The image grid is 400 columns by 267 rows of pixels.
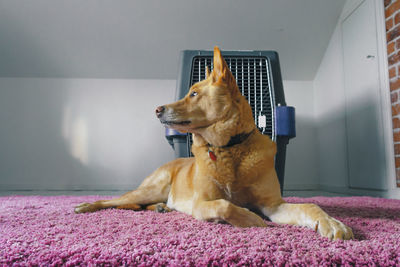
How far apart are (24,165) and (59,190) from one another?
44cm

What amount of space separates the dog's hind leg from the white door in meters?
1.55

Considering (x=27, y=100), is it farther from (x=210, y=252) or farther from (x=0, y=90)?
(x=210, y=252)

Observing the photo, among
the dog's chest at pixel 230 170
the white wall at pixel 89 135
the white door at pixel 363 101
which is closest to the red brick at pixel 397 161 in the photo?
the white door at pixel 363 101

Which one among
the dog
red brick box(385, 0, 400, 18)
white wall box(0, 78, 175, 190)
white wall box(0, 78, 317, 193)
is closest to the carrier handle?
the dog

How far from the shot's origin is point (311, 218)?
0.84m

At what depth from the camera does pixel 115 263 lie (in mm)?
561

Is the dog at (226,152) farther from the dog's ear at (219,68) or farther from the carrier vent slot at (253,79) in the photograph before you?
the carrier vent slot at (253,79)

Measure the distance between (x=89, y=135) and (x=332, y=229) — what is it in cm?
268

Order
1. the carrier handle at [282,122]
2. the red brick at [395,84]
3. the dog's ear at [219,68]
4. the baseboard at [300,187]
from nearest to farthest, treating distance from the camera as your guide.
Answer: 1. the dog's ear at [219,68]
2. the carrier handle at [282,122]
3. the red brick at [395,84]
4. the baseboard at [300,187]

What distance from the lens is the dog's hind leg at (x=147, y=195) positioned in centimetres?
131

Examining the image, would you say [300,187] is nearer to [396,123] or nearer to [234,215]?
[396,123]

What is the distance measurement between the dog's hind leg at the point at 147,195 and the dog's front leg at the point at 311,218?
1.72ft

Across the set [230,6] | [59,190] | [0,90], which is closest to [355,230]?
[230,6]

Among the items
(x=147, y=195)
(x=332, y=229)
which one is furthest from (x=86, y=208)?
(x=332, y=229)
